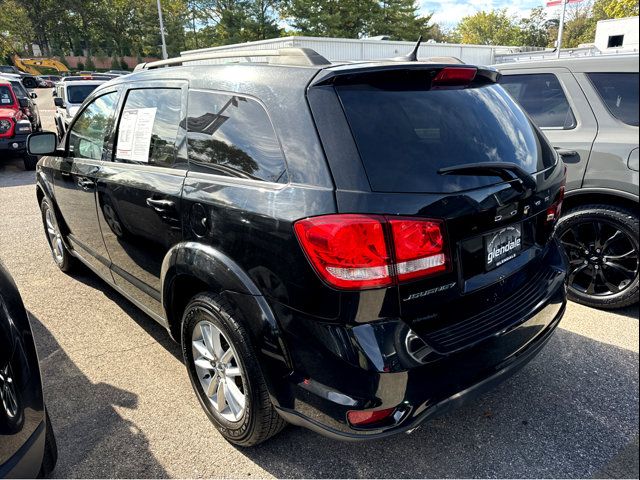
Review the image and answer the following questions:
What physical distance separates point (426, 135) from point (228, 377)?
1486 millimetres

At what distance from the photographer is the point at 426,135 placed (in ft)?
6.30

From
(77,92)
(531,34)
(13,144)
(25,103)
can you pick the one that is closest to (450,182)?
(13,144)

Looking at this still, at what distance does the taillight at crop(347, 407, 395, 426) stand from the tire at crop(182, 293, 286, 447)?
46cm

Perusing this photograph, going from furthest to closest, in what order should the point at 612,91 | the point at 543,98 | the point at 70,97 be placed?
the point at 70,97 → the point at 543,98 → the point at 612,91

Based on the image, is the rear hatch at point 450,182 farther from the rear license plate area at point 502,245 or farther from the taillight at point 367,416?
the taillight at point 367,416

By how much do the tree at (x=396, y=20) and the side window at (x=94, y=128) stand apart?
1304 inches

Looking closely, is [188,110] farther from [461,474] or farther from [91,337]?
[461,474]

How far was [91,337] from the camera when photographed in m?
3.46

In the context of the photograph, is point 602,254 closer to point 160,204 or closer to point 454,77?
point 454,77

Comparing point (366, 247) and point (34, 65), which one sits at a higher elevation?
point (34, 65)

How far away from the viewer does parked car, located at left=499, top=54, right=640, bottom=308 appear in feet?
11.1

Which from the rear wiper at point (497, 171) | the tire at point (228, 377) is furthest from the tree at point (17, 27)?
the rear wiper at point (497, 171)

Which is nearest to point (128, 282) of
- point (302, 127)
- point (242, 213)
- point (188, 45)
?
point (242, 213)

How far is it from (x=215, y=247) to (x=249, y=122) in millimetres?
593
